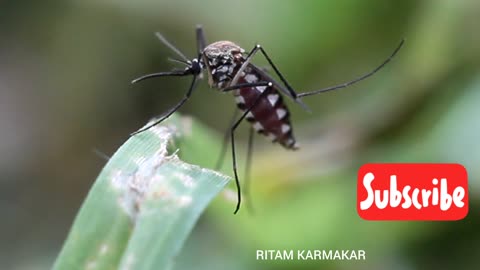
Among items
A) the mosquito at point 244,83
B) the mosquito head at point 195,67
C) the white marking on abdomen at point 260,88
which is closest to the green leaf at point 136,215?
the mosquito at point 244,83

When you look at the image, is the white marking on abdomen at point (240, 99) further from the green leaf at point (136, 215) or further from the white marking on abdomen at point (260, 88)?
the green leaf at point (136, 215)

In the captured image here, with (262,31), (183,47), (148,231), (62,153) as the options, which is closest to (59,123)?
(62,153)

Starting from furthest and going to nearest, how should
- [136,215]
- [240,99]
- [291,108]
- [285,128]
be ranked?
1. [291,108]
2. [285,128]
3. [240,99]
4. [136,215]

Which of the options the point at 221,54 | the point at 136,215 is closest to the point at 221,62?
the point at 221,54

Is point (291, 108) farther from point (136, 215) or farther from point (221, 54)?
point (136, 215)

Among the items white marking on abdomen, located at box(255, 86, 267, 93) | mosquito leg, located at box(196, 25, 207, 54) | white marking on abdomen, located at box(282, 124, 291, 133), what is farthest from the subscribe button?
mosquito leg, located at box(196, 25, 207, 54)

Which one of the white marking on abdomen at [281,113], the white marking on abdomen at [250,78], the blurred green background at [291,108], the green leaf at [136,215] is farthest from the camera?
the blurred green background at [291,108]
